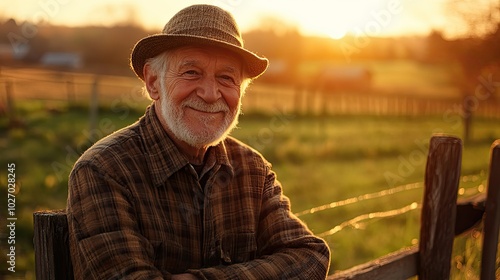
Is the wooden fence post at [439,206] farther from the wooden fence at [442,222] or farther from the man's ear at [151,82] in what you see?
the man's ear at [151,82]

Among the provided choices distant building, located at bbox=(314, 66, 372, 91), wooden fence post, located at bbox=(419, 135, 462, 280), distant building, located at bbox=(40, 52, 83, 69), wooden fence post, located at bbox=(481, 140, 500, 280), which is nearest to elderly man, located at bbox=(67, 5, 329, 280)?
wooden fence post, located at bbox=(419, 135, 462, 280)

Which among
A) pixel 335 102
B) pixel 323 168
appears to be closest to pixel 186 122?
pixel 323 168

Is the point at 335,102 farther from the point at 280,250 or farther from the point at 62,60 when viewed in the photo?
the point at 280,250

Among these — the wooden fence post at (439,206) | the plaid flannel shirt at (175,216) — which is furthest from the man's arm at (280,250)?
the wooden fence post at (439,206)

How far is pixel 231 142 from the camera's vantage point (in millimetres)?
Result: 2904

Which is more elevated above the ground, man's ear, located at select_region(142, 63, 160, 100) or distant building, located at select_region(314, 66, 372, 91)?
distant building, located at select_region(314, 66, 372, 91)

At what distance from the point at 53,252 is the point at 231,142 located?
1.09m

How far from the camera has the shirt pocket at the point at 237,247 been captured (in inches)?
101

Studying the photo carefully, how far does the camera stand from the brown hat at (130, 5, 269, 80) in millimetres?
2434

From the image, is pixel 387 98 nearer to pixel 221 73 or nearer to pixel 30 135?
pixel 30 135

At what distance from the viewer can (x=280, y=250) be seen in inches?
104

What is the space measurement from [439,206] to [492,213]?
0.61m

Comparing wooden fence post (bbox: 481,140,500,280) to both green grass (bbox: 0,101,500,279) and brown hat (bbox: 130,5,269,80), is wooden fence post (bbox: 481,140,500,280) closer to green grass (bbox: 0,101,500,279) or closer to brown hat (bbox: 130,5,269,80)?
green grass (bbox: 0,101,500,279)

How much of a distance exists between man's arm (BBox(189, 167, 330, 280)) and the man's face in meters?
0.46
